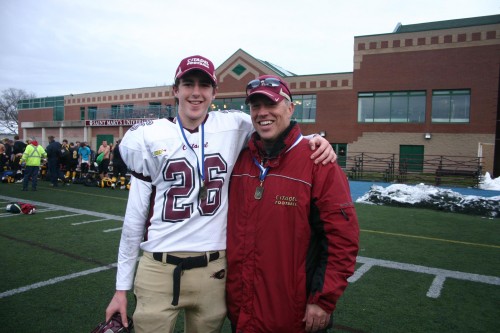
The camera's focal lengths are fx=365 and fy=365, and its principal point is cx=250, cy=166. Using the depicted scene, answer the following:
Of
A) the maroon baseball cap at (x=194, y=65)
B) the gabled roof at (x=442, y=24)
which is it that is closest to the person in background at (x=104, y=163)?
the maroon baseball cap at (x=194, y=65)

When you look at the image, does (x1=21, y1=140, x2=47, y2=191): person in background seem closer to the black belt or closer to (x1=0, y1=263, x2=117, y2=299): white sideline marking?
(x1=0, y1=263, x2=117, y2=299): white sideline marking

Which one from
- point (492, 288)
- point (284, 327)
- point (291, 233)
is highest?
point (291, 233)

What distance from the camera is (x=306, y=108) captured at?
94.6 feet

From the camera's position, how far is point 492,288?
471 centimetres

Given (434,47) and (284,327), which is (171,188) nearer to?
(284,327)

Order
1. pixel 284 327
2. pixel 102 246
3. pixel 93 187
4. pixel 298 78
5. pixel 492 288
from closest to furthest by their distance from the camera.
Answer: pixel 284 327 < pixel 492 288 < pixel 102 246 < pixel 93 187 < pixel 298 78

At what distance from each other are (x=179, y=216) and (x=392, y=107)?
83.9 feet

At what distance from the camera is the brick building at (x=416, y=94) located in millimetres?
22641

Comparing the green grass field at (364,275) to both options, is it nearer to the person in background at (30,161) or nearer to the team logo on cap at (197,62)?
the team logo on cap at (197,62)

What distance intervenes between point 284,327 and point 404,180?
20039 millimetres

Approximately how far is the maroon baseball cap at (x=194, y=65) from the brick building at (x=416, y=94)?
2455 centimetres

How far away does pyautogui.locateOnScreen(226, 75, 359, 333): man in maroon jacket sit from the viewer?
1930 mm

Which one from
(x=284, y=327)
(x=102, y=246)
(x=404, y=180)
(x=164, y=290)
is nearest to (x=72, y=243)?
(x=102, y=246)

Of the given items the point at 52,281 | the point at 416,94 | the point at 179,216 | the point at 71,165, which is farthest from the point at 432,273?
the point at 416,94
